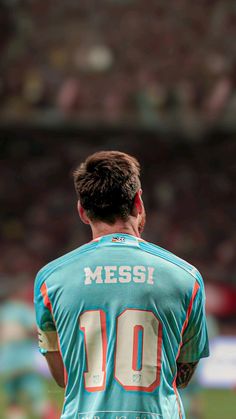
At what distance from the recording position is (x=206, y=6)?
14.0 m

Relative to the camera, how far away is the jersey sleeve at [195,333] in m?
2.46

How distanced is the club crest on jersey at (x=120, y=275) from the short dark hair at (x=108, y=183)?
0.16 m

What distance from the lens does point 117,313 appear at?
2379 mm

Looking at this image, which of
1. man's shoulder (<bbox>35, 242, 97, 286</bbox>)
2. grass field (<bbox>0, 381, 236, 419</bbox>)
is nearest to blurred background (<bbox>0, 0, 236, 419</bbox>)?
grass field (<bbox>0, 381, 236, 419</bbox>)

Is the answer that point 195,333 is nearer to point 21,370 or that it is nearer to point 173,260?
point 173,260

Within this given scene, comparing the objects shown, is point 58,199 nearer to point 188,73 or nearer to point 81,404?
point 188,73

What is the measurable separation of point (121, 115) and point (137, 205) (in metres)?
10.9

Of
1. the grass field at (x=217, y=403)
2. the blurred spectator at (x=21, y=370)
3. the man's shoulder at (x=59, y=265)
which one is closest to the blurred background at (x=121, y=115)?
the grass field at (x=217, y=403)

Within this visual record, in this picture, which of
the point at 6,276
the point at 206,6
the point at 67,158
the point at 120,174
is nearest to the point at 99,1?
the point at 206,6

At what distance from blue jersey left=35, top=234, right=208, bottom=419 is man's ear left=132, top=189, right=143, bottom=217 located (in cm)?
7

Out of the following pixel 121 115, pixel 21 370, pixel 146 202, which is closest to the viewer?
pixel 21 370

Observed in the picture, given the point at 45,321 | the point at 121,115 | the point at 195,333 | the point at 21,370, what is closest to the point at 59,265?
the point at 45,321

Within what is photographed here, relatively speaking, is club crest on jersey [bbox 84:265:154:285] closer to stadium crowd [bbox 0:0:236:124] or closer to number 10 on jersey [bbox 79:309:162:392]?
number 10 on jersey [bbox 79:309:162:392]

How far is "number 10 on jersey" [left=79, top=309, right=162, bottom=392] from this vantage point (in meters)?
2.36
